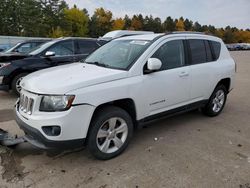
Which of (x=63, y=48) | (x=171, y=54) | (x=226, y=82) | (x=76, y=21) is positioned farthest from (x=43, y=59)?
(x=76, y=21)

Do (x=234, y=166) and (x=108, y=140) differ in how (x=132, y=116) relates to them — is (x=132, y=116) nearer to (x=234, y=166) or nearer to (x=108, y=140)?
(x=108, y=140)

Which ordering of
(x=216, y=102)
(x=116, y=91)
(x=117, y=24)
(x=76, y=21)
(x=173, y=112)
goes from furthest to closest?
1. (x=117, y=24)
2. (x=76, y=21)
3. (x=216, y=102)
4. (x=173, y=112)
5. (x=116, y=91)

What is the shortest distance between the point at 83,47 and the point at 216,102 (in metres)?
4.66

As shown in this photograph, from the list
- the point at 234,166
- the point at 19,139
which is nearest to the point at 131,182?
the point at 234,166

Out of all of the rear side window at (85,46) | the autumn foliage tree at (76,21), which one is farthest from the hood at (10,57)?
the autumn foliage tree at (76,21)

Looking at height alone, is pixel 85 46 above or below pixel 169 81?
above

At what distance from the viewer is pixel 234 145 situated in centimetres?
418

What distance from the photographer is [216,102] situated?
18.4 feet

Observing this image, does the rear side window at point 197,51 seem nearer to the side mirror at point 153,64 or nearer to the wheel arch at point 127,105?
the side mirror at point 153,64

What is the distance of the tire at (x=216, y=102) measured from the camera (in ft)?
17.9

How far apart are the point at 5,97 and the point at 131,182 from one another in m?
5.51

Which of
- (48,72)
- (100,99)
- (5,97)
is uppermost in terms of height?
(48,72)

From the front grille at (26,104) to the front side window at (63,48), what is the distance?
4290mm

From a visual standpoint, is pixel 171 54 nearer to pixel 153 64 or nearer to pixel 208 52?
pixel 153 64
